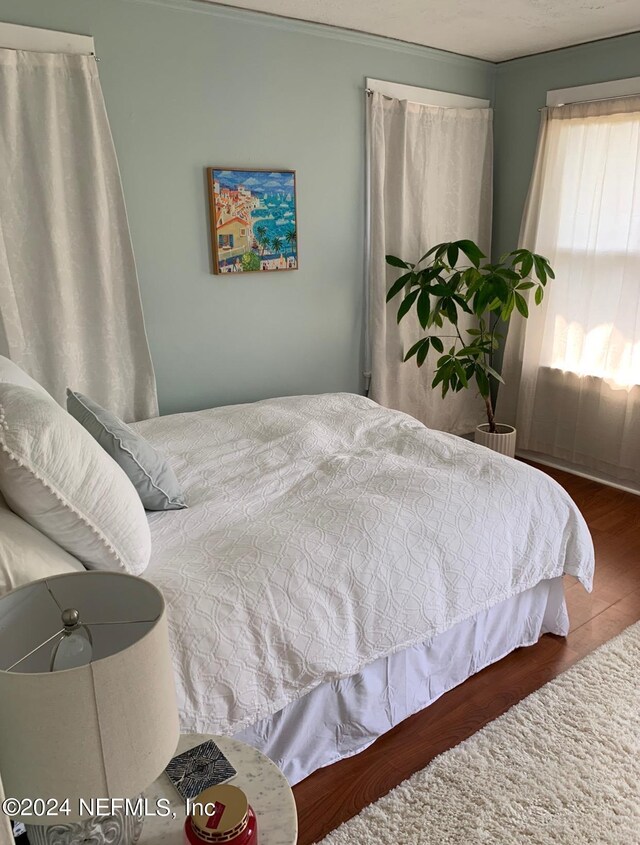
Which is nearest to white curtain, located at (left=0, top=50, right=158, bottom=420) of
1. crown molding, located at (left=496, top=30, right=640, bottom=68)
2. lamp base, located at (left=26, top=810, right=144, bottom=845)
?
lamp base, located at (left=26, top=810, right=144, bottom=845)

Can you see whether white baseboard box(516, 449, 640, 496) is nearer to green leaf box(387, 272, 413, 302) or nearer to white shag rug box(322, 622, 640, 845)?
green leaf box(387, 272, 413, 302)

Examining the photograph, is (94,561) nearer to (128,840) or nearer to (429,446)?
(128,840)

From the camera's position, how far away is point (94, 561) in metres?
1.55

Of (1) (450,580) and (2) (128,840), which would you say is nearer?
(2) (128,840)

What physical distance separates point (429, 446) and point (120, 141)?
1904mm

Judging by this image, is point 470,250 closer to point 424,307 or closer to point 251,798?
point 424,307

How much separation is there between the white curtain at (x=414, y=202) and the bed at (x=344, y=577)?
147 cm

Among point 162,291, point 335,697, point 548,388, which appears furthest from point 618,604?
point 162,291

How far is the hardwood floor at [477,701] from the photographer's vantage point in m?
1.85

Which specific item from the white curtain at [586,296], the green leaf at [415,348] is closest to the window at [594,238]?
the white curtain at [586,296]

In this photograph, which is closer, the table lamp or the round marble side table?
the table lamp

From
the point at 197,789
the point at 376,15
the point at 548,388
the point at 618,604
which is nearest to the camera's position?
the point at 197,789

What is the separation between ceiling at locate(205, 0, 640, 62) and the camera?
301 cm

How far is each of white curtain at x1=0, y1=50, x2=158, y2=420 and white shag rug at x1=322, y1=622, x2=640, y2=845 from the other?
2.10 meters
